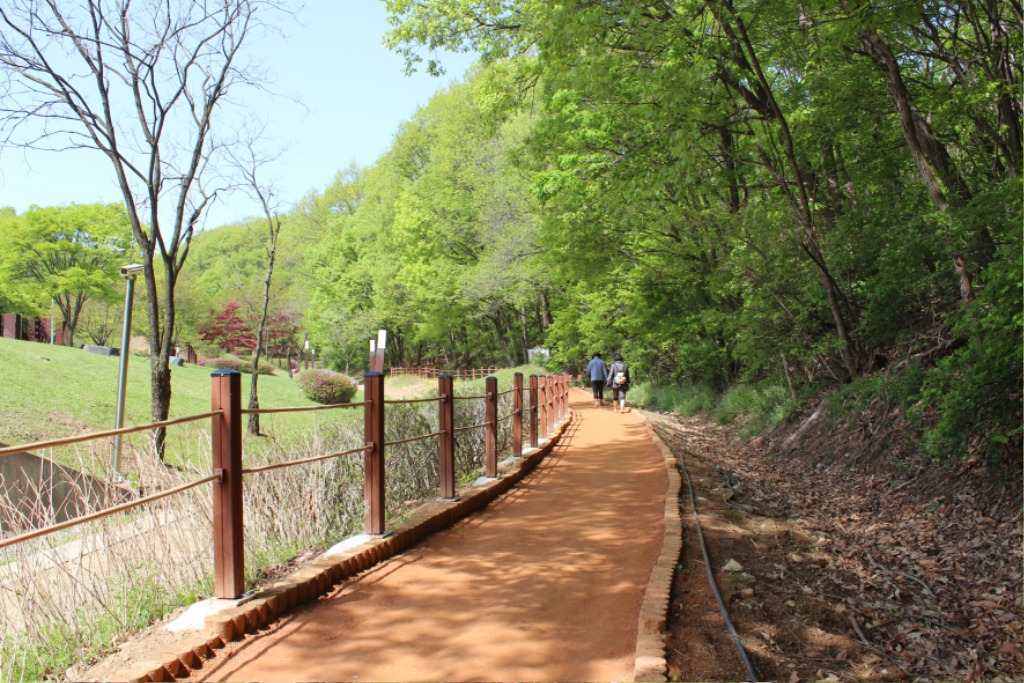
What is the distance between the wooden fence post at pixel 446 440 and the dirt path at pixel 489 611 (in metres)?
0.40

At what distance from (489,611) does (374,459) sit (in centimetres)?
174

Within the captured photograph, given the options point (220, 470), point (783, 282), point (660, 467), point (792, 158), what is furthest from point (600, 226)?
point (220, 470)

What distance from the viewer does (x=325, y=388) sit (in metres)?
33.5

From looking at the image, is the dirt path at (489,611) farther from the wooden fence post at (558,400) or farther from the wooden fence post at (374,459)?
the wooden fence post at (558,400)

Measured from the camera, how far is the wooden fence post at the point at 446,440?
7.29 m

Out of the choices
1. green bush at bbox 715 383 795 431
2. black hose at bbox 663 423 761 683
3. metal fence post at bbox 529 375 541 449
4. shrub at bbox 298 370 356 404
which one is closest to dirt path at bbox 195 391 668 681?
black hose at bbox 663 423 761 683

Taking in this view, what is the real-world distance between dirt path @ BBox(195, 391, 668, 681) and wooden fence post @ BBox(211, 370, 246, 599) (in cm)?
37

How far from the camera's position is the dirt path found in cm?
368

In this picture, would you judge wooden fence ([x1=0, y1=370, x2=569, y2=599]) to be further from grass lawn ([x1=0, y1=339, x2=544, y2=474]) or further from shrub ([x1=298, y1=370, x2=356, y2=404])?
shrub ([x1=298, y1=370, x2=356, y2=404])

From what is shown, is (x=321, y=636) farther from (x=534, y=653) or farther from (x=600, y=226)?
(x=600, y=226)

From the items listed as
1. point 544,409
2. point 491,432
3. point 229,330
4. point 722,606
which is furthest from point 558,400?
point 229,330

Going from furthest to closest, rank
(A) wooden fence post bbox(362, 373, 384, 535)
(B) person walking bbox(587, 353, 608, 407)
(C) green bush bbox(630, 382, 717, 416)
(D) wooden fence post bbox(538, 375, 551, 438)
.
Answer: (B) person walking bbox(587, 353, 608, 407) < (C) green bush bbox(630, 382, 717, 416) < (D) wooden fence post bbox(538, 375, 551, 438) < (A) wooden fence post bbox(362, 373, 384, 535)

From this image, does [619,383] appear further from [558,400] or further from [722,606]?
[722,606]

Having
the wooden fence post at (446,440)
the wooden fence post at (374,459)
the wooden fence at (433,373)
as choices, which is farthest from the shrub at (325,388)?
the wooden fence post at (374,459)
